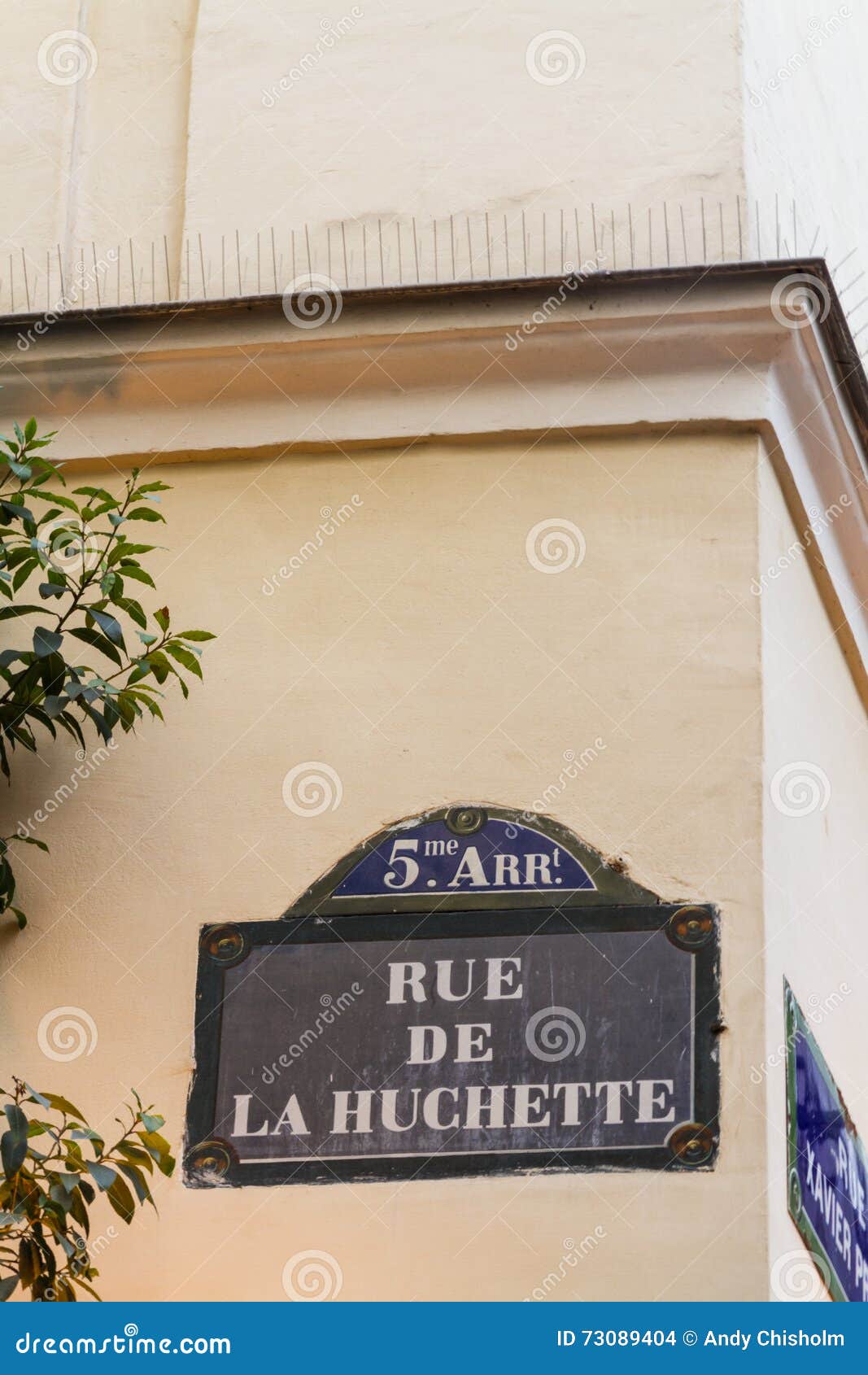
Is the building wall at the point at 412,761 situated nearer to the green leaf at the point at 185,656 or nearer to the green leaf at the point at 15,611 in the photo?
the green leaf at the point at 185,656

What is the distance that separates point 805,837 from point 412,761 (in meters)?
1.31

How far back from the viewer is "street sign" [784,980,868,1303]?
746cm

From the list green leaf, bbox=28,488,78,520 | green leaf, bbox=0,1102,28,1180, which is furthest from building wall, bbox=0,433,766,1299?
green leaf, bbox=0,1102,28,1180

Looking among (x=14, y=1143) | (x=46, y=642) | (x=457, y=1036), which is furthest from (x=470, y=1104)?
(x=46, y=642)

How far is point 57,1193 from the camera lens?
686cm

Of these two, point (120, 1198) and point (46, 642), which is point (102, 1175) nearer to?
point (120, 1198)

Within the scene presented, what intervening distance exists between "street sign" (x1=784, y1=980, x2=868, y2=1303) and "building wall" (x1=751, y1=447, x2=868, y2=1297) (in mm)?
87

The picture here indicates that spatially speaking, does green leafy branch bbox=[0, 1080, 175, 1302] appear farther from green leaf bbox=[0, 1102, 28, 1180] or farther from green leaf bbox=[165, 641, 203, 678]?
green leaf bbox=[165, 641, 203, 678]

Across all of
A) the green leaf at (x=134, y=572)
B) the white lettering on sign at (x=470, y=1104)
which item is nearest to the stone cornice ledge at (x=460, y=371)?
the green leaf at (x=134, y=572)

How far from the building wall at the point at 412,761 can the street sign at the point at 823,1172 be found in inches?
11.2

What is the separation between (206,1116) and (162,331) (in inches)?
107

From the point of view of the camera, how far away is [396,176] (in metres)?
9.09

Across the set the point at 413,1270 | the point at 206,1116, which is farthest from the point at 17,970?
the point at 413,1270

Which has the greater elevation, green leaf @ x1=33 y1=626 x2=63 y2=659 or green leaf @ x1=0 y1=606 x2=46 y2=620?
green leaf @ x1=0 y1=606 x2=46 y2=620
